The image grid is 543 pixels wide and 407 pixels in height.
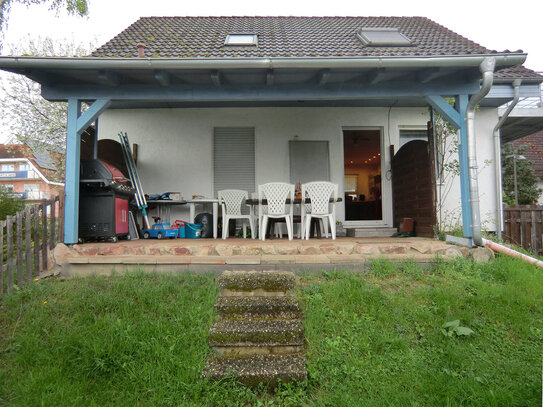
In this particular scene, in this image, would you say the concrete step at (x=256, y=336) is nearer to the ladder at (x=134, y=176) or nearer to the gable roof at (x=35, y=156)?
the ladder at (x=134, y=176)

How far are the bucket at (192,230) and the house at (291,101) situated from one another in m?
0.98

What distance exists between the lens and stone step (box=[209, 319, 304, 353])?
223 cm

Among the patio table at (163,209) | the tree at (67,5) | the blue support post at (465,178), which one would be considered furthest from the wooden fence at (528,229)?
the tree at (67,5)

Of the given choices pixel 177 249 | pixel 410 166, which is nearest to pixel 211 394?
pixel 177 249

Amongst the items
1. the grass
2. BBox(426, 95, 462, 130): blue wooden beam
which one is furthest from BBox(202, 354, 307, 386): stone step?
BBox(426, 95, 462, 130): blue wooden beam

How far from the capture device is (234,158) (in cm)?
639

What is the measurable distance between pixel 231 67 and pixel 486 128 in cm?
541

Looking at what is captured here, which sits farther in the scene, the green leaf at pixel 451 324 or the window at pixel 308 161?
the window at pixel 308 161

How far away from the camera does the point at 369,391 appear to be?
1894 millimetres

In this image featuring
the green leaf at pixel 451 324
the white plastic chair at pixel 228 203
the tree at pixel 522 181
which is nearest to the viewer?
the green leaf at pixel 451 324

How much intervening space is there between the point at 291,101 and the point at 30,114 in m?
10.7

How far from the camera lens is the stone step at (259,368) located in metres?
1.99

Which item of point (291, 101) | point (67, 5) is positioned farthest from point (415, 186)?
point (67, 5)

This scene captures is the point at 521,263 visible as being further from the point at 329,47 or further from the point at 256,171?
the point at 256,171
